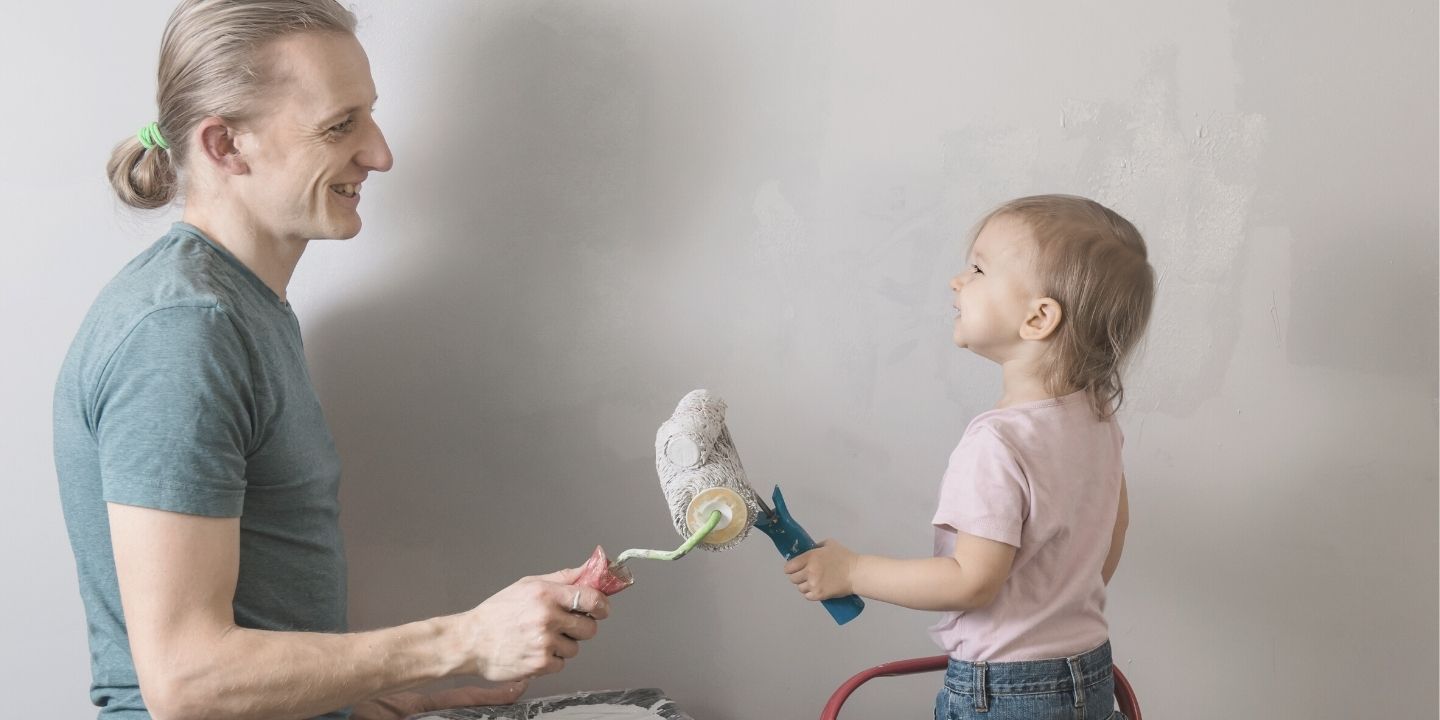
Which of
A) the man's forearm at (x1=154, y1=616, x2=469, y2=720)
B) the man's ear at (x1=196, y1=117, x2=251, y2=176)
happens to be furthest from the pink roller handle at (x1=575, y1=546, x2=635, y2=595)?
the man's ear at (x1=196, y1=117, x2=251, y2=176)

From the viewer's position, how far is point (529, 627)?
1163mm

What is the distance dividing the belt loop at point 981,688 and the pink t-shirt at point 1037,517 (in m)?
0.01

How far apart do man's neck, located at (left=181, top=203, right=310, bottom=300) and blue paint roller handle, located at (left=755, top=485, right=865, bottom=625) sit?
2.17 feet

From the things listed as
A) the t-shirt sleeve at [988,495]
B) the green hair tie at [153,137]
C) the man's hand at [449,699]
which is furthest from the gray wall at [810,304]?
the t-shirt sleeve at [988,495]

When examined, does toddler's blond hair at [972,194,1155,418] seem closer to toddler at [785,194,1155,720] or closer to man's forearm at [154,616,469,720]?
toddler at [785,194,1155,720]

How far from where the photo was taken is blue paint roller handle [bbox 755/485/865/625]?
1.33 metres

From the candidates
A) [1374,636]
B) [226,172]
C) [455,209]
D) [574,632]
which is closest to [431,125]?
[455,209]

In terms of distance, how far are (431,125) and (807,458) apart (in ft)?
2.41

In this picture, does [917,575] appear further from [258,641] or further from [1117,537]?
[258,641]

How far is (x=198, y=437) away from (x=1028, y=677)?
0.96 m

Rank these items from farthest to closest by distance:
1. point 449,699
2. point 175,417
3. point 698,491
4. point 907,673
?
point 449,699 < point 907,673 < point 698,491 < point 175,417

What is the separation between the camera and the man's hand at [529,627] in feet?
3.82

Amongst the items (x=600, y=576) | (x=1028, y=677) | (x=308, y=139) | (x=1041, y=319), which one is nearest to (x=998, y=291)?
(x=1041, y=319)

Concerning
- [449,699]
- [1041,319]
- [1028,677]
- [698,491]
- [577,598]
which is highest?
[1041,319]
